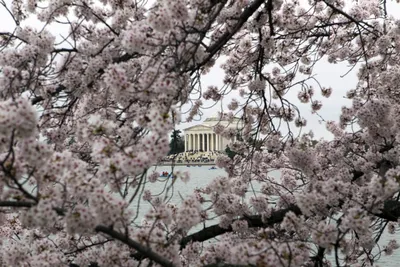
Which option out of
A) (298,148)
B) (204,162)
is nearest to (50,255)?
(298,148)

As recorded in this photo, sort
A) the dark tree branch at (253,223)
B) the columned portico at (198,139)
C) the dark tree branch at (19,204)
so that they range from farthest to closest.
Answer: the columned portico at (198,139), the dark tree branch at (253,223), the dark tree branch at (19,204)

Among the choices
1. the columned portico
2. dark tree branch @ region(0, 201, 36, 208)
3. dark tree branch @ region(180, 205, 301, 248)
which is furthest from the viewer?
the columned portico

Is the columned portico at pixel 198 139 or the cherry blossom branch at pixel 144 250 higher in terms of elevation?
the columned portico at pixel 198 139

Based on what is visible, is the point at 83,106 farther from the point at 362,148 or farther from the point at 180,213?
the point at 362,148

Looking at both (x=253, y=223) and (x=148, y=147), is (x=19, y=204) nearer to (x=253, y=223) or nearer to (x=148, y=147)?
(x=148, y=147)

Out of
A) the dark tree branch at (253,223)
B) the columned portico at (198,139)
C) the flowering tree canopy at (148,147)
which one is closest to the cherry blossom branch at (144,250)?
the flowering tree canopy at (148,147)

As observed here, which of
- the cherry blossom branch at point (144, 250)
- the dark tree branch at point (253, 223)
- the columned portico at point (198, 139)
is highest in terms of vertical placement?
the columned portico at point (198, 139)

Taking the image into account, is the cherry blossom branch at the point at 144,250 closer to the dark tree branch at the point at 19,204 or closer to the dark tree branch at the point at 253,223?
the dark tree branch at the point at 19,204

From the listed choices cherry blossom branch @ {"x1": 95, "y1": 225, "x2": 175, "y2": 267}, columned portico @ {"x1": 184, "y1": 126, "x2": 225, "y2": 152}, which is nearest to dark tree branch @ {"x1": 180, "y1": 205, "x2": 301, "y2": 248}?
cherry blossom branch @ {"x1": 95, "y1": 225, "x2": 175, "y2": 267}

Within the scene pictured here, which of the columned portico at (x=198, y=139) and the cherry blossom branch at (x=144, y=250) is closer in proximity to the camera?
the cherry blossom branch at (x=144, y=250)

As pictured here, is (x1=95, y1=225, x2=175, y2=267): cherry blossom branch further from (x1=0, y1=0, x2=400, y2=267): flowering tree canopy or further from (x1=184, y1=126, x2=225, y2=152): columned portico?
(x1=184, y1=126, x2=225, y2=152): columned portico

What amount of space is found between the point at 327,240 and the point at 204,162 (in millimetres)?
59350

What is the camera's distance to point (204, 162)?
205 feet

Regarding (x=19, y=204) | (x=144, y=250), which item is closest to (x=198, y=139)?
(x=144, y=250)
